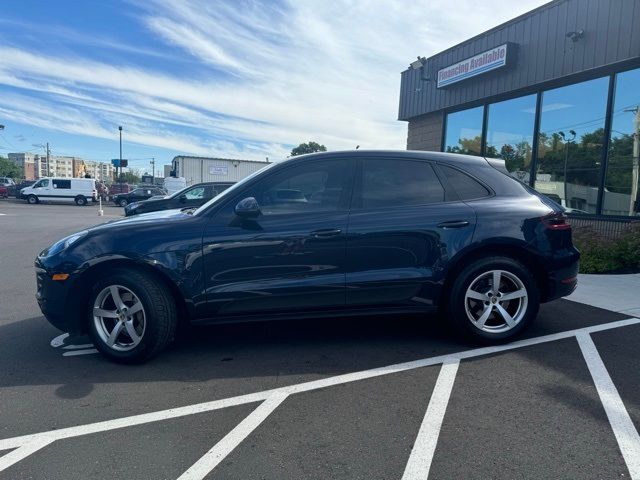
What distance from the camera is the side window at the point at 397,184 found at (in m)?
4.16

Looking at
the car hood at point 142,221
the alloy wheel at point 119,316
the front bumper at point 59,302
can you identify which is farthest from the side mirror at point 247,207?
the front bumper at point 59,302

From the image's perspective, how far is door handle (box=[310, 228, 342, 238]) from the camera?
12.8 feet

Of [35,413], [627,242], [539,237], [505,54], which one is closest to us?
[35,413]

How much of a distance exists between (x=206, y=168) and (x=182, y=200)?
26.0 meters

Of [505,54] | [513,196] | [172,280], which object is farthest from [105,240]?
[505,54]

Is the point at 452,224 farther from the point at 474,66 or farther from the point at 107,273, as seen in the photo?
the point at 474,66

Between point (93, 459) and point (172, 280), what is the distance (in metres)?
1.49

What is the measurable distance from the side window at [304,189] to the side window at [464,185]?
36.7 inches

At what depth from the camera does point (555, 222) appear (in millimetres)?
4266

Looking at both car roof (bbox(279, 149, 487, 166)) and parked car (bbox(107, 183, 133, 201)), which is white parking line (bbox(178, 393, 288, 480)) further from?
parked car (bbox(107, 183, 133, 201))

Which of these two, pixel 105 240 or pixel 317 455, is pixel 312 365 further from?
pixel 105 240

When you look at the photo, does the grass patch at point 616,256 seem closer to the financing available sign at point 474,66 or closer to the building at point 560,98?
the building at point 560,98

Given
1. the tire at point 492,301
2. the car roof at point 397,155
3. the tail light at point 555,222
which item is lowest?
the tire at point 492,301

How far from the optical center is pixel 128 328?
3.83 metres
